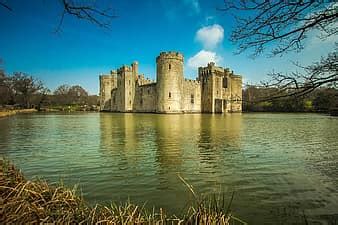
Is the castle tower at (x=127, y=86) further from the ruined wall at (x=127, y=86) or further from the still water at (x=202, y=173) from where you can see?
the still water at (x=202, y=173)

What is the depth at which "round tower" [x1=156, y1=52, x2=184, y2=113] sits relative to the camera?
43906 mm

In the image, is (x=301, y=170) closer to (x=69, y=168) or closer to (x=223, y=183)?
(x=223, y=183)

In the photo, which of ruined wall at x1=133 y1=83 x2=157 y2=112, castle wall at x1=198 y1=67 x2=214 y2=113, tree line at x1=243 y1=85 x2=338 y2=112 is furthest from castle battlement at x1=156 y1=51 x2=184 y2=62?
tree line at x1=243 y1=85 x2=338 y2=112

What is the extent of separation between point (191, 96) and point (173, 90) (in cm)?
706

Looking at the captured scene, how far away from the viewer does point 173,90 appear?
44312 mm

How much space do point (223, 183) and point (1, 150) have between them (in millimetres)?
7940

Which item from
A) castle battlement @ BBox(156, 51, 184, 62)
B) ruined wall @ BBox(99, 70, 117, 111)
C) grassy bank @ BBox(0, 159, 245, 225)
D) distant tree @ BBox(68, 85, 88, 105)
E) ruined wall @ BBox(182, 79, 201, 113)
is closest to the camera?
grassy bank @ BBox(0, 159, 245, 225)

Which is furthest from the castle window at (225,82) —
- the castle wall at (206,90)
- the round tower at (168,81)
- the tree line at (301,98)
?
the tree line at (301,98)

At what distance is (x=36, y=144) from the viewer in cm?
1092

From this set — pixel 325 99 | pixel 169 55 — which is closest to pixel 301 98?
pixel 325 99

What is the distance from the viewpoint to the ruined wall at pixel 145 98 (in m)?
49.4

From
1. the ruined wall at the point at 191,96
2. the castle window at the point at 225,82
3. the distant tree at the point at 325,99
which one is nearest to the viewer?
the distant tree at the point at 325,99

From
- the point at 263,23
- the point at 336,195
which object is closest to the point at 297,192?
the point at 336,195

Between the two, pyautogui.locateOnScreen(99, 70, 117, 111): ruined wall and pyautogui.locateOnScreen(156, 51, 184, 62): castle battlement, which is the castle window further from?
pyautogui.locateOnScreen(99, 70, 117, 111): ruined wall
